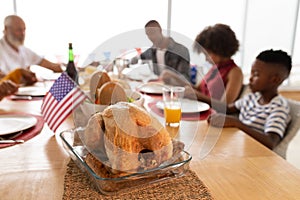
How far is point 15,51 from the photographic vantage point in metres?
2.78

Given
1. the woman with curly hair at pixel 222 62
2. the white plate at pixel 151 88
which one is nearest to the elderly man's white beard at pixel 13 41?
the white plate at pixel 151 88

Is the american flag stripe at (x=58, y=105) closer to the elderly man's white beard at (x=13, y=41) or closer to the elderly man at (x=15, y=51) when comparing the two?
the elderly man at (x=15, y=51)

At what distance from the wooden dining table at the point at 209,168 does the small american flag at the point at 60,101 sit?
47mm

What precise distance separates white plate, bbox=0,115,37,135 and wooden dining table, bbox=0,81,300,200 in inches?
2.6

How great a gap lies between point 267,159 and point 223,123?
0.30 meters

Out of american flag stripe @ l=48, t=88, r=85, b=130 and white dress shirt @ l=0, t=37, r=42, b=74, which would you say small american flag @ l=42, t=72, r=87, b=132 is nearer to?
american flag stripe @ l=48, t=88, r=85, b=130

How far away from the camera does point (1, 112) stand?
4.26ft

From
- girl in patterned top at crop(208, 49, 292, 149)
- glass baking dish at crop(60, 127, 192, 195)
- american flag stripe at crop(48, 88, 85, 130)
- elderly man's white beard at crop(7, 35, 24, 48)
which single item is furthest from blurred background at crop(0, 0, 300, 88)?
glass baking dish at crop(60, 127, 192, 195)

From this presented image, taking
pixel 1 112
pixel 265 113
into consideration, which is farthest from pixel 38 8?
pixel 265 113

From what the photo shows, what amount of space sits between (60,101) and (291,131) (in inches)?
39.4

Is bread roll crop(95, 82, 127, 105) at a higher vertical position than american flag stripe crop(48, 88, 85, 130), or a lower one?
higher

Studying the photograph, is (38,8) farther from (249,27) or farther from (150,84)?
(249,27)

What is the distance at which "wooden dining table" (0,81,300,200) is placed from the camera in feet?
2.29

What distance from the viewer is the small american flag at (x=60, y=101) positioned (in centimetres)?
108
